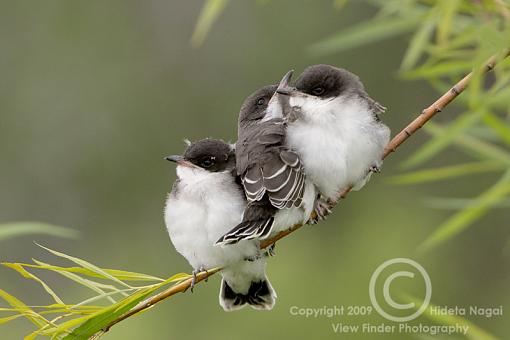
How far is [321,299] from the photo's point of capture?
21.1 feet

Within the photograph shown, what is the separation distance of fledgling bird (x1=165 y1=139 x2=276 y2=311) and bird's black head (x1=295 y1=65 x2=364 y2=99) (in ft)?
1.21

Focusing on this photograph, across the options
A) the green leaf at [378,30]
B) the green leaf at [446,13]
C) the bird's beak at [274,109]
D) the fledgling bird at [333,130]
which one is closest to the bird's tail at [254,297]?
the bird's beak at [274,109]

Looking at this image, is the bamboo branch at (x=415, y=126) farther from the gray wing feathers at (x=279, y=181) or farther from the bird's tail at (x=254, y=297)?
the bird's tail at (x=254, y=297)

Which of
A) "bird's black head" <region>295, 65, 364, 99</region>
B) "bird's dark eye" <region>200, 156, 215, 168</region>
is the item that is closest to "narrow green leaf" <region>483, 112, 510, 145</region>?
"bird's black head" <region>295, 65, 364, 99</region>

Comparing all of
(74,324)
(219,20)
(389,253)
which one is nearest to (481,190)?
(389,253)

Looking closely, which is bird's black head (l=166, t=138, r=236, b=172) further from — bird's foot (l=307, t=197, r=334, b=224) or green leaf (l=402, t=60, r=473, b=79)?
green leaf (l=402, t=60, r=473, b=79)

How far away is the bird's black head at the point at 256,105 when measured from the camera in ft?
13.3

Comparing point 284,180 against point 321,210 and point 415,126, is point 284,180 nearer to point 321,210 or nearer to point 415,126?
point 321,210

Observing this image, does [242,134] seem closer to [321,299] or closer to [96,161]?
[321,299]

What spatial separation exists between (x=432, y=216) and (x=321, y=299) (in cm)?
171

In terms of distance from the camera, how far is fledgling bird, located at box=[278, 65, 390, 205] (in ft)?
10.4

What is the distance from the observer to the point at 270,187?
10.3 ft

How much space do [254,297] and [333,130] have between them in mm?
922

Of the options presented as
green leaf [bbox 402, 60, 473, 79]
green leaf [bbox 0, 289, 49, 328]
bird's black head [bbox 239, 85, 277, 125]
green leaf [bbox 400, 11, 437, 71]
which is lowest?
green leaf [bbox 0, 289, 49, 328]
